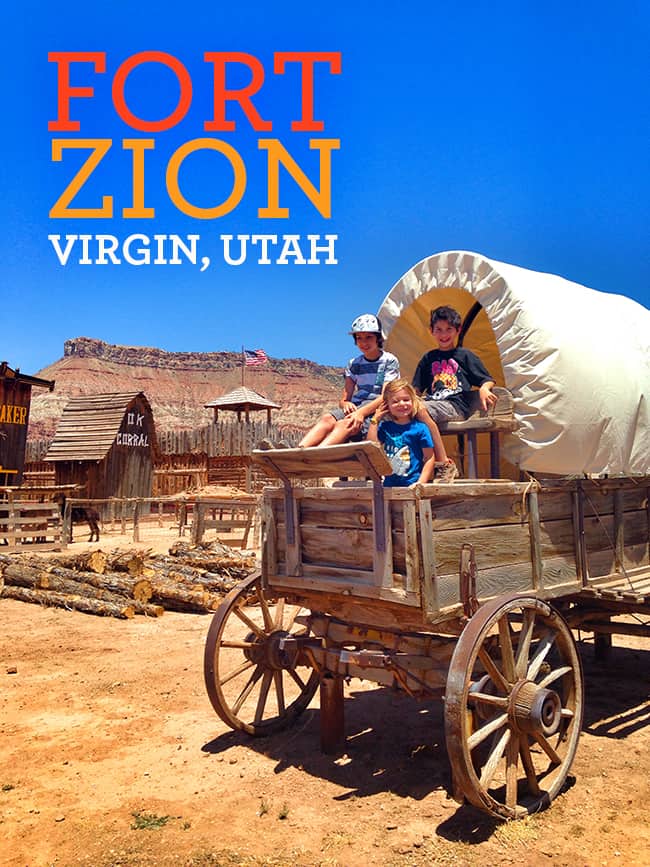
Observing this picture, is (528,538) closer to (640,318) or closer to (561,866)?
(561,866)

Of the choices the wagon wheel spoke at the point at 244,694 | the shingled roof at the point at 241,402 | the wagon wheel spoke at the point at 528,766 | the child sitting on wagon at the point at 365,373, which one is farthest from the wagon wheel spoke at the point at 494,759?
the shingled roof at the point at 241,402

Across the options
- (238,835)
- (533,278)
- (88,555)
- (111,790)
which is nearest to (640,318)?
(533,278)

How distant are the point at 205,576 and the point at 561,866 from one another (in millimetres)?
8035

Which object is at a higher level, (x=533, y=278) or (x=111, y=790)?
(x=533, y=278)

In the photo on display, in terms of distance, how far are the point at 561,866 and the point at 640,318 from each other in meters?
3.95

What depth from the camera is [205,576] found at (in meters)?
10.6

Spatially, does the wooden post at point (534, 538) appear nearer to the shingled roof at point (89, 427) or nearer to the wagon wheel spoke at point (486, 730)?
→ the wagon wheel spoke at point (486, 730)

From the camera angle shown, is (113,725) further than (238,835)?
Yes

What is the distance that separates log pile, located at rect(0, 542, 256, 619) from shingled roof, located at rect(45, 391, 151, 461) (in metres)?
12.0

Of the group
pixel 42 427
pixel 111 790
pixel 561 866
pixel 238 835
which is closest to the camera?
pixel 561 866

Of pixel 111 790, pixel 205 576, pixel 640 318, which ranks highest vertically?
pixel 640 318

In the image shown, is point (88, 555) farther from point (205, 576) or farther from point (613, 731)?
point (613, 731)

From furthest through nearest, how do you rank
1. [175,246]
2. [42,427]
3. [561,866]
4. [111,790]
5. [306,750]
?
[42,427]
[175,246]
[306,750]
[111,790]
[561,866]

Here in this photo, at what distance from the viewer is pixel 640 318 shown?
5469 mm
